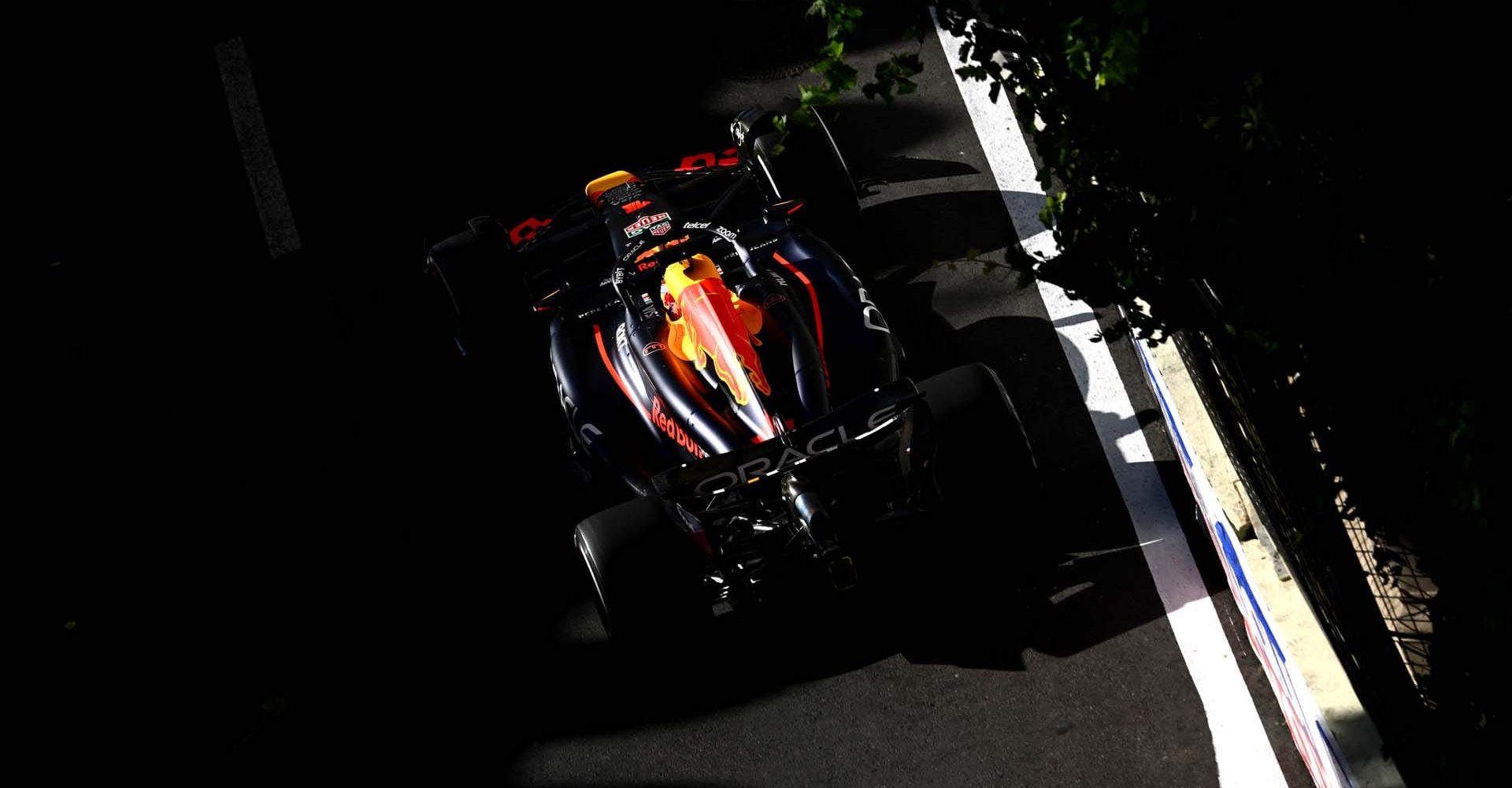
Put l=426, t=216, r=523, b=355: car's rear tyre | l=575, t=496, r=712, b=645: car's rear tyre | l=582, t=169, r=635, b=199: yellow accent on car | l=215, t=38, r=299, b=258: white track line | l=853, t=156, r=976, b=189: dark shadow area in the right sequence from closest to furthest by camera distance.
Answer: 1. l=575, t=496, r=712, b=645: car's rear tyre
2. l=426, t=216, r=523, b=355: car's rear tyre
3. l=582, t=169, r=635, b=199: yellow accent on car
4. l=853, t=156, r=976, b=189: dark shadow area
5. l=215, t=38, r=299, b=258: white track line

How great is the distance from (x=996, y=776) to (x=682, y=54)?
16.1 feet

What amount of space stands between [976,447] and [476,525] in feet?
7.66

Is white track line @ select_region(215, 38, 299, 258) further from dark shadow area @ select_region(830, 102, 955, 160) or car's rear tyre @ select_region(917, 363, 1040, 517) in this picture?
car's rear tyre @ select_region(917, 363, 1040, 517)

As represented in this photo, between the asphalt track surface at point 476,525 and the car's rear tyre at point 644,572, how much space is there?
48cm

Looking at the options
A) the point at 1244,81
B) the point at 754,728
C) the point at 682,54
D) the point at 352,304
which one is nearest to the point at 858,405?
the point at 754,728

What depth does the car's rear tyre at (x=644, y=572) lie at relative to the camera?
5148 millimetres

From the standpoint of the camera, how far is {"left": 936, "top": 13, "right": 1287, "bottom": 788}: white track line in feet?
16.5

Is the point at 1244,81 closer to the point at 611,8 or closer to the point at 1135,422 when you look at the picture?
the point at 1135,422

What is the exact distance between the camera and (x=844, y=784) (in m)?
5.22

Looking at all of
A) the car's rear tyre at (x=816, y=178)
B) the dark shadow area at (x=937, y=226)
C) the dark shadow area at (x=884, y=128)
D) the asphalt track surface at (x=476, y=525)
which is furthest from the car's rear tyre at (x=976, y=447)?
the dark shadow area at (x=884, y=128)

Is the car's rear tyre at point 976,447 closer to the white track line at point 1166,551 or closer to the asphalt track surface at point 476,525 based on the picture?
the asphalt track surface at point 476,525

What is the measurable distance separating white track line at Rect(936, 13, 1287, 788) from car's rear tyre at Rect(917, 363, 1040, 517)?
25.9 inches

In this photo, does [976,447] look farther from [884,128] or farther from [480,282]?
[884,128]

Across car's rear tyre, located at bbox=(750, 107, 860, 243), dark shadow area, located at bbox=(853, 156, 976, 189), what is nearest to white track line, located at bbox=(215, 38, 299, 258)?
car's rear tyre, located at bbox=(750, 107, 860, 243)
